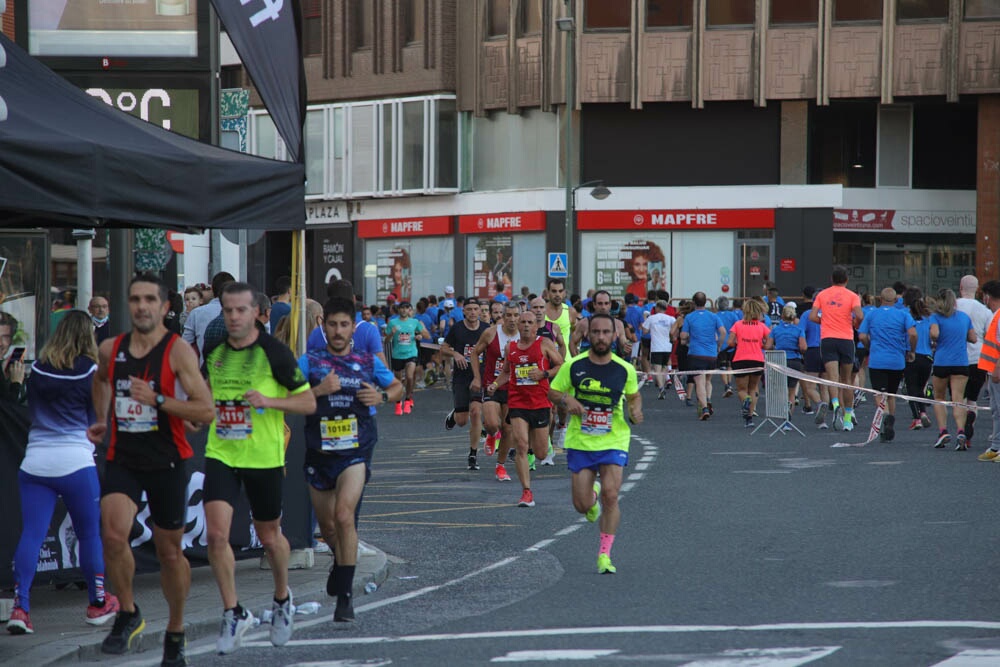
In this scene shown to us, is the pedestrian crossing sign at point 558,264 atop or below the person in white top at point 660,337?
atop

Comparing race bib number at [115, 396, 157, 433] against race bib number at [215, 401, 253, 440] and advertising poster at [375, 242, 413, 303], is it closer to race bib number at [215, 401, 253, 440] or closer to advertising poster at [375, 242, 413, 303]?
race bib number at [215, 401, 253, 440]

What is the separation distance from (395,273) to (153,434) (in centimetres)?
4255

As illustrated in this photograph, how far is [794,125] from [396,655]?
1512 inches

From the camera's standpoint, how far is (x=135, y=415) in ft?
24.4

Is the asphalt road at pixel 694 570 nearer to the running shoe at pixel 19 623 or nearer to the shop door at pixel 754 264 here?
the running shoe at pixel 19 623

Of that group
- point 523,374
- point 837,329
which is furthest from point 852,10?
point 523,374

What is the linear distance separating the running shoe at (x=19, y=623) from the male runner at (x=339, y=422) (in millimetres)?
1645

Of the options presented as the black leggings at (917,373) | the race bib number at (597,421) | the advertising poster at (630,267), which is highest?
the advertising poster at (630,267)

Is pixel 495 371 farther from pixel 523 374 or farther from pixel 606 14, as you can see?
pixel 606 14

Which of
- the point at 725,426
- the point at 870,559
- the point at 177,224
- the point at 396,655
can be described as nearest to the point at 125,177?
the point at 177,224

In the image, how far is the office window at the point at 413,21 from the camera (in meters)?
48.7

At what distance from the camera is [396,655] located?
7.62 meters

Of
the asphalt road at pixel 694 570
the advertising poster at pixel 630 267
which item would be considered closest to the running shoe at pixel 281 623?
the asphalt road at pixel 694 570

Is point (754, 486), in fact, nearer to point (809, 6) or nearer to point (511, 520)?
point (511, 520)
